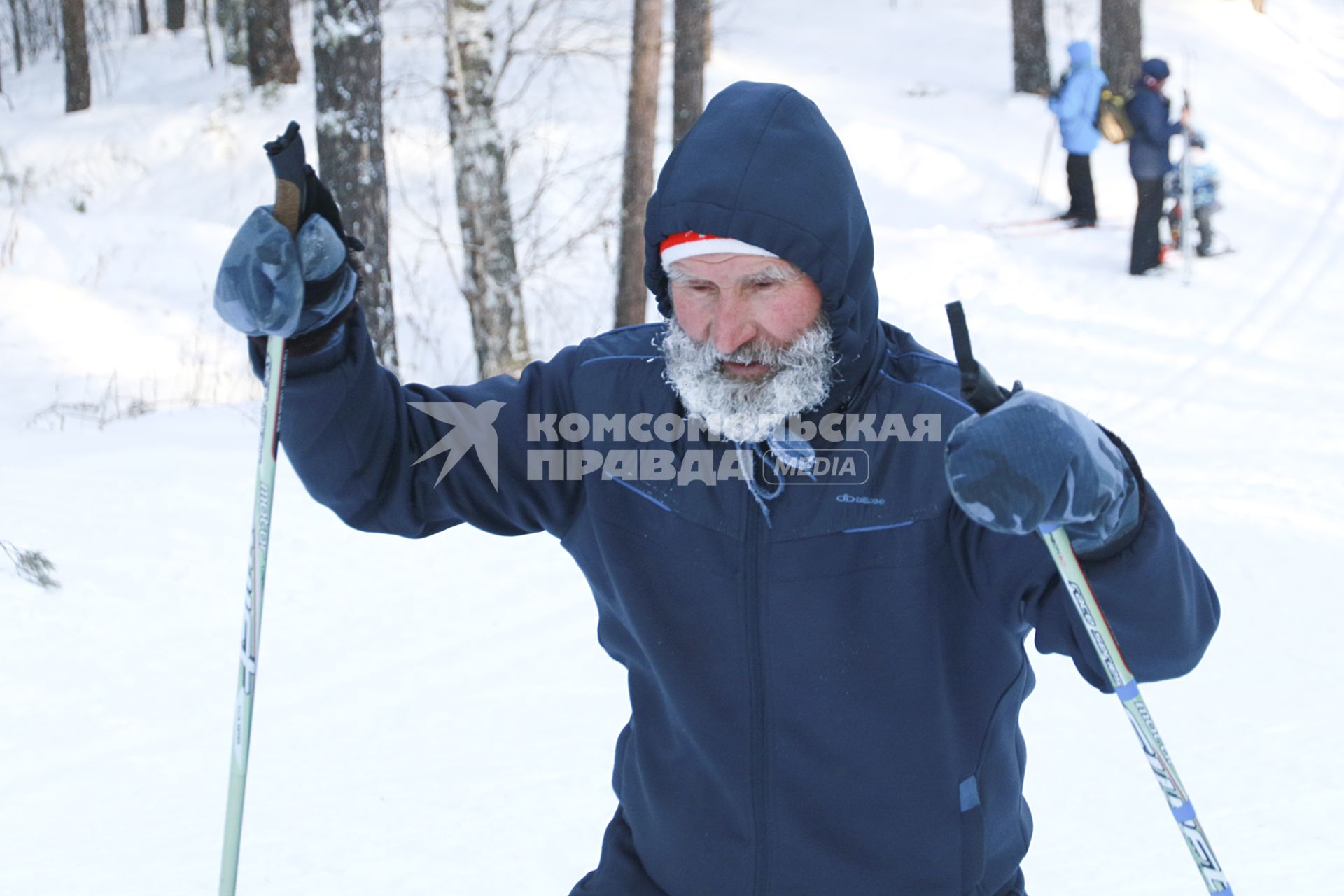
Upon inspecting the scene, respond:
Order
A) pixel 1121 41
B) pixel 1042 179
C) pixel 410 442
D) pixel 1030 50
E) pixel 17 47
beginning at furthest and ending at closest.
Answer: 1. pixel 17 47
2. pixel 1030 50
3. pixel 1121 41
4. pixel 1042 179
5. pixel 410 442

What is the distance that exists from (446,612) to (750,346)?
314 cm

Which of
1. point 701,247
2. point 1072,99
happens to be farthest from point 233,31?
point 701,247

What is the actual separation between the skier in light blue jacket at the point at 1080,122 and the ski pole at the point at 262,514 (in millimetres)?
10360

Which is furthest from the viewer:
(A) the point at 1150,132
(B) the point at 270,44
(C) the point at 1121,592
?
(B) the point at 270,44

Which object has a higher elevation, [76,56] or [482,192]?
[76,56]

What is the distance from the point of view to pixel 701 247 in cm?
209

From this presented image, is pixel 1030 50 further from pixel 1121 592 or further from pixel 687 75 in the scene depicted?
pixel 1121 592

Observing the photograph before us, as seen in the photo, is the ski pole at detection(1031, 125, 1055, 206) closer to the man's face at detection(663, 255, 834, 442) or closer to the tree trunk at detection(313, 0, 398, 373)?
the tree trunk at detection(313, 0, 398, 373)

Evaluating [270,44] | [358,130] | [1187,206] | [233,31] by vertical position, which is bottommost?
[1187,206]

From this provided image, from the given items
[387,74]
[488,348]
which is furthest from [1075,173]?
[387,74]

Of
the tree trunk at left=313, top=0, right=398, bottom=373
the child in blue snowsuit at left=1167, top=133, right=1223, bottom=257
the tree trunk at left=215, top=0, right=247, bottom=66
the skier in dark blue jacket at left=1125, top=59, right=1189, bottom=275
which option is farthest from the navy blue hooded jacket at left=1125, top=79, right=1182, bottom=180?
the tree trunk at left=215, top=0, right=247, bottom=66

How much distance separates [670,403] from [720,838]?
27.7 inches

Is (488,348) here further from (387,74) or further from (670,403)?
(387,74)

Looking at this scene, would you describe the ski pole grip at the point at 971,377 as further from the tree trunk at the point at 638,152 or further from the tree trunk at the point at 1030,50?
the tree trunk at the point at 1030,50
